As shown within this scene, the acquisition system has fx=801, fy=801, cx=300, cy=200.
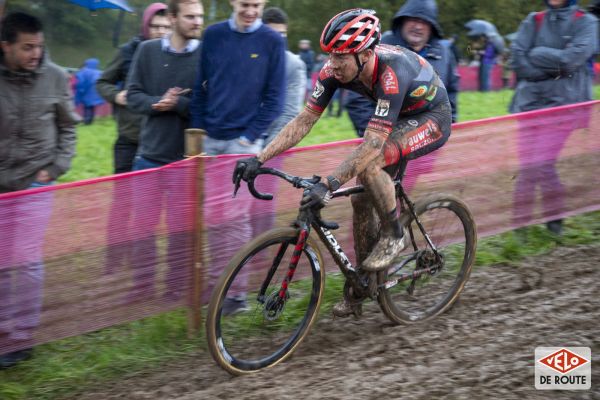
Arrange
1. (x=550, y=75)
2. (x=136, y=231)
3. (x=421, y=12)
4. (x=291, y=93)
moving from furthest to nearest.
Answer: (x=550, y=75), (x=291, y=93), (x=421, y=12), (x=136, y=231)

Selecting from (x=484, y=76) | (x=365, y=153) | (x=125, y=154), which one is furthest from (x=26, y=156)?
(x=484, y=76)

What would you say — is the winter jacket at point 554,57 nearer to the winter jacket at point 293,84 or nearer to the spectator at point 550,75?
the spectator at point 550,75

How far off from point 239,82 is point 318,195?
159cm

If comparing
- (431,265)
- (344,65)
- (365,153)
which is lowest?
(431,265)

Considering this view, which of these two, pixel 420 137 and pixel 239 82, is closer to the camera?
pixel 420 137

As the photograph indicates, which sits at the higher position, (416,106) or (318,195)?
(416,106)

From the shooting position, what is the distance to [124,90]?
6.55 meters

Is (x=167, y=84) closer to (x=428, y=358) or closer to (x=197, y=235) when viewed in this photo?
(x=197, y=235)

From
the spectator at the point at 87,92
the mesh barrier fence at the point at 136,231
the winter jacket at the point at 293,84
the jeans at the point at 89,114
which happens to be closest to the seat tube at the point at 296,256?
the mesh barrier fence at the point at 136,231

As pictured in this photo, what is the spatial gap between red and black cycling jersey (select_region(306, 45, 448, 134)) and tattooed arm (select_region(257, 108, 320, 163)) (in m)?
0.06

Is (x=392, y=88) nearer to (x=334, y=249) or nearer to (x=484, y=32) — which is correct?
(x=334, y=249)

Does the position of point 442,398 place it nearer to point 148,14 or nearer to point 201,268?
point 201,268

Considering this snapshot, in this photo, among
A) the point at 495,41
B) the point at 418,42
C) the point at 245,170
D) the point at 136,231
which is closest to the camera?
the point at 245,170

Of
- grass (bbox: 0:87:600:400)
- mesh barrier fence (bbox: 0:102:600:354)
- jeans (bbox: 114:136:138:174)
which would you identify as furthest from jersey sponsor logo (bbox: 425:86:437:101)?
jeans (bbox: 114:136:138:174)
